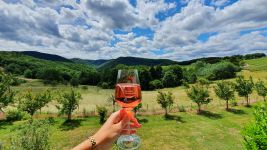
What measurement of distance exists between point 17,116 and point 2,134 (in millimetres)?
7802

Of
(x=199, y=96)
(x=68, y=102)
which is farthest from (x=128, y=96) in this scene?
(x=199, y=96)

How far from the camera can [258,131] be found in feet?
23.3

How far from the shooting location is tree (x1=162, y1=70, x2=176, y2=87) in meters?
91.4

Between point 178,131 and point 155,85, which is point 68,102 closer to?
point 178,131

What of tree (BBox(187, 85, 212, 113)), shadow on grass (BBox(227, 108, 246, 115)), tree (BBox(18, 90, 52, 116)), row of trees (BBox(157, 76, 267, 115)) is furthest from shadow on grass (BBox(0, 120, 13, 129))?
shadow on grass (BBox(227, 108, 246, 115))

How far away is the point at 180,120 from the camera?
110 feet

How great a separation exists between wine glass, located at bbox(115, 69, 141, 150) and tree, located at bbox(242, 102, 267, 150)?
5.87m

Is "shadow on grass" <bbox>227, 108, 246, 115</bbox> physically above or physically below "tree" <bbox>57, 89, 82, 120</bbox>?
below

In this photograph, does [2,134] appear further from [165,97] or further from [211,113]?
[211,113]

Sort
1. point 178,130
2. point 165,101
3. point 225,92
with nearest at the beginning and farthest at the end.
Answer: point 178,130 → point 165,101 → point 225,92

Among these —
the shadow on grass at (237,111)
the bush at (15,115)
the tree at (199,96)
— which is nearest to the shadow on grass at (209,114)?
the tree at (199,96)

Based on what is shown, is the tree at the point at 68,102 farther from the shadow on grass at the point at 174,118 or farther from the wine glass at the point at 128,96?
the wine glass at the point at 128,96

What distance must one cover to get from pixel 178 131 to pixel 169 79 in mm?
62932

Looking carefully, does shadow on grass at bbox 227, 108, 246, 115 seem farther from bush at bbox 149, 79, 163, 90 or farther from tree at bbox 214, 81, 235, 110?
bush at bbox 149, 79, 163, 90
